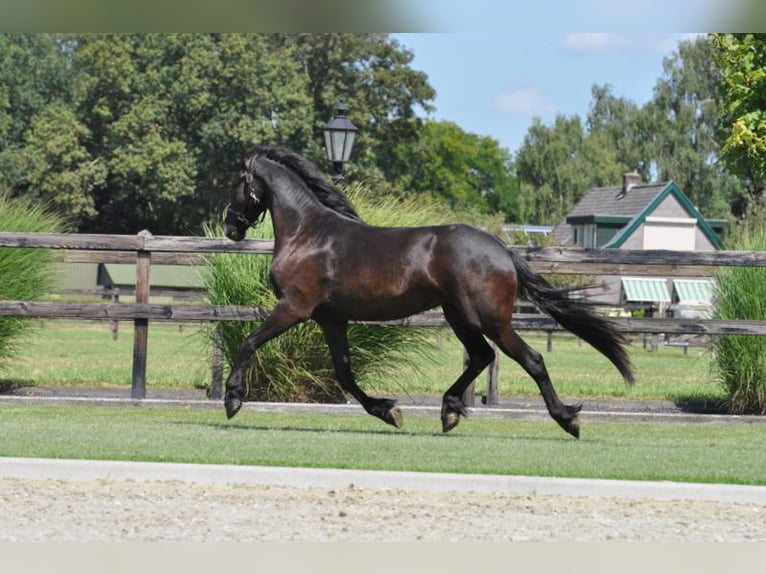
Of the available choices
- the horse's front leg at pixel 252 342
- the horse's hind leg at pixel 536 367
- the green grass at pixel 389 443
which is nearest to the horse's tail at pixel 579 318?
the horse's hind leg at pixel 536 367

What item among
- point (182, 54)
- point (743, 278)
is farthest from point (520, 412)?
point (182, 54)

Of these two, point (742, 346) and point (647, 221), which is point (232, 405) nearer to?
point (742, 346)

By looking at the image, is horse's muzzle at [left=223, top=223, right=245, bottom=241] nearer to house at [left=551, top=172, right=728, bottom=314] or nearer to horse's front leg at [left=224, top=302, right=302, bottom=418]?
horse's front leg at [left=224, top=302, right=302, bottom=418]

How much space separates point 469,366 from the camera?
34.0ft

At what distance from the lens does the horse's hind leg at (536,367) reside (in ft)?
31.9

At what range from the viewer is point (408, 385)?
49.1ft

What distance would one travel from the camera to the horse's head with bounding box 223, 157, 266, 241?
1080cm

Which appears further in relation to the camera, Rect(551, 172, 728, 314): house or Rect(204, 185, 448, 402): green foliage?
Rect(551, 172, 728, 314): house

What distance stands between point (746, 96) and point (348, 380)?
12.9 meters

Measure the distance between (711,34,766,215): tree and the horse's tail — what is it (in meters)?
11.3

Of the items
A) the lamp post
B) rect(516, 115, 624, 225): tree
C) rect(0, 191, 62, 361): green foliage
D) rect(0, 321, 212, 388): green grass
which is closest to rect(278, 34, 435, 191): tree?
rect(516, 115, 624, 225): tree

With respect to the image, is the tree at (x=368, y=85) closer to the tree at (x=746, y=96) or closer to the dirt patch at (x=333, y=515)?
the tree at (x=746, y=96)

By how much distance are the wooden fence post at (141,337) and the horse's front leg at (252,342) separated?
2559 mm

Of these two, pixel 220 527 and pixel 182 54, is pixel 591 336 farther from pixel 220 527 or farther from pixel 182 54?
pixel 182 54
